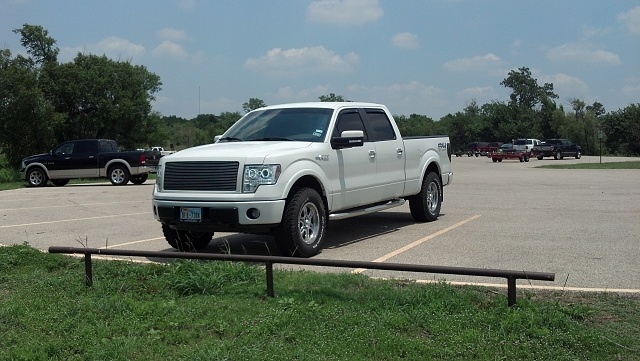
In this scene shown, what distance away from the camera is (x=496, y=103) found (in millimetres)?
109188

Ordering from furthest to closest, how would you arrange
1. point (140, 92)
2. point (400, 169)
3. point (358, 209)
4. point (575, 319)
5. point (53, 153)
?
point (140, 92) < point (53, 153) < point (400, 169) < point (358, 209) < point (575, 319)

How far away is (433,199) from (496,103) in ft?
331

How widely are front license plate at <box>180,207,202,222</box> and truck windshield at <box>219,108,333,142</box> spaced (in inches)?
68.5

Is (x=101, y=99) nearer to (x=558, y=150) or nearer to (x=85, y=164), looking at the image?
(x=85, y=164)

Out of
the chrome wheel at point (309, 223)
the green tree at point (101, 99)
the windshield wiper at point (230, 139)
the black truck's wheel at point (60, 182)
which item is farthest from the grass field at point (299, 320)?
the green tree at point (101, 99)

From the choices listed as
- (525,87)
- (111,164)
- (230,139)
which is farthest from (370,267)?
(525,87)

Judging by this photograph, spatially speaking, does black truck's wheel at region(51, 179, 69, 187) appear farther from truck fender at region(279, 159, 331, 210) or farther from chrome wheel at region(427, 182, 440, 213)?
truck fender at region(279, 159, 331, 210)

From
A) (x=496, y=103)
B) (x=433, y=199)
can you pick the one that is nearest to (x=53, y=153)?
(x=433, y=199)

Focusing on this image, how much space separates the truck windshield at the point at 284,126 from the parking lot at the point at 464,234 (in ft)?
4.91

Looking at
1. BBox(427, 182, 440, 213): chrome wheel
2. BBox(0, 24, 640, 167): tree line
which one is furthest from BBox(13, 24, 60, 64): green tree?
BBox(427, 182, 440, 213): chrome wheel

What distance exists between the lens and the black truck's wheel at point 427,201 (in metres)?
11.8

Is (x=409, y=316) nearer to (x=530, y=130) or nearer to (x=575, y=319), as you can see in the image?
(x=575, y=319)

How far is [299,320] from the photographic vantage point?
5328 millimetres

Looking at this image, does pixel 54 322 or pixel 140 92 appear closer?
pixel 54 322
